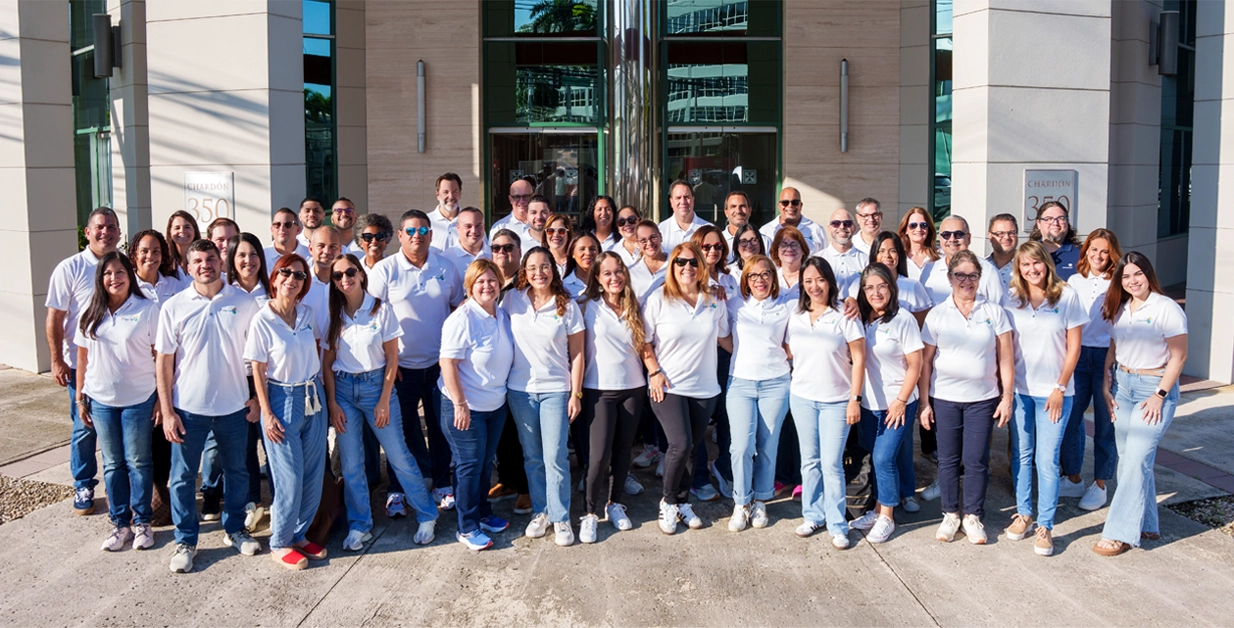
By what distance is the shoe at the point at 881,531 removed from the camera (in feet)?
19.6

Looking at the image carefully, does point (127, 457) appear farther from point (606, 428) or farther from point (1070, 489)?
point (1070, 489)

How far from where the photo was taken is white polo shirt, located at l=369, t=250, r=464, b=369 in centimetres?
636

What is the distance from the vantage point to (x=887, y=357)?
591 centimetres

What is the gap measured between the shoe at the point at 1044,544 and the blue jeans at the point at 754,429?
61.6 inches

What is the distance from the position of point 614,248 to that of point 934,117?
27.1 ft

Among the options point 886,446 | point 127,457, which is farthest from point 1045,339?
point 127,457

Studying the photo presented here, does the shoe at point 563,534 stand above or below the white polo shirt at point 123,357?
below

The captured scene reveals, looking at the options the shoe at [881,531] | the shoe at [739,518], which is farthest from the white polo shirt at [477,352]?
the shoe at [881,531]

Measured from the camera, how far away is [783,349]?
610 cm

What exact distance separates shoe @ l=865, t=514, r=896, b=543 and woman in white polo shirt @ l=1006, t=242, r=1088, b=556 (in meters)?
0.74

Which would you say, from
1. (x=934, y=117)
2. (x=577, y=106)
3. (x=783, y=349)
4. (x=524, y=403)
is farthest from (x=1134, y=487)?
(x=577, y=106)

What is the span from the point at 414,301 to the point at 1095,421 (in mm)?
4607

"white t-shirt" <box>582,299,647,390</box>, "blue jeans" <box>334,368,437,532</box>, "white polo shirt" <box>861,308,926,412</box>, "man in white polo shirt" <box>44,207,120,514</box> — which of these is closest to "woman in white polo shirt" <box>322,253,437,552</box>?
"blue jeans" <box>334,368,437,532</box>

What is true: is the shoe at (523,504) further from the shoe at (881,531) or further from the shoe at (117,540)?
the shoe at (117,540)
